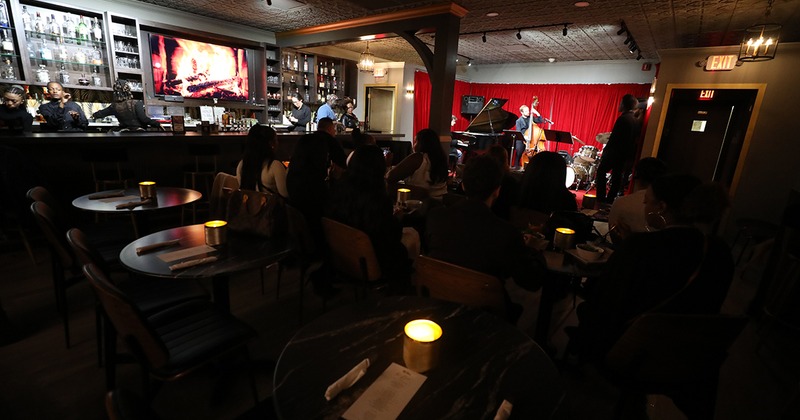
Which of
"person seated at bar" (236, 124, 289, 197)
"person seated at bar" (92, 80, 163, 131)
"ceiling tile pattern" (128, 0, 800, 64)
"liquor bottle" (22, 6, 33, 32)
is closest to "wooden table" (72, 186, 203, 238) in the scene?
"person seated at bar" (236, 124, 289, 197)

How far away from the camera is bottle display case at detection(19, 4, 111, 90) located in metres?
5.32

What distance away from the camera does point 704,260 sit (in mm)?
1363

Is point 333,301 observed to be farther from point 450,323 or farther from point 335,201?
point 450,323

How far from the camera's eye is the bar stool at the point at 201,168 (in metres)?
4.45

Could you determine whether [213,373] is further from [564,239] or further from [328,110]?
[328,110]

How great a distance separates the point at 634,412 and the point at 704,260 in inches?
38.3

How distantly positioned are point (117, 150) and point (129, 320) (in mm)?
3560

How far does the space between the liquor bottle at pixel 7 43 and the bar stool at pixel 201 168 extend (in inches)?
128

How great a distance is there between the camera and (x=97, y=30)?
19.0 feet

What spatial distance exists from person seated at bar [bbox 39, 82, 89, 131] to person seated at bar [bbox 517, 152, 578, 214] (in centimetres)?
618

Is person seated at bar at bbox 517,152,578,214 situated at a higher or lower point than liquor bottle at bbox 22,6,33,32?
lower

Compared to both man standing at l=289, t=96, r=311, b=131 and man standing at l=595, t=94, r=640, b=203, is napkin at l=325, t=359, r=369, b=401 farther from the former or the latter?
man standing at l=289, t=96, r=311, b=131

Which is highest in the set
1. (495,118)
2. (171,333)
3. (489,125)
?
(495,118)

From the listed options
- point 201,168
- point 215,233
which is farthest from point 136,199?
point 201,168
